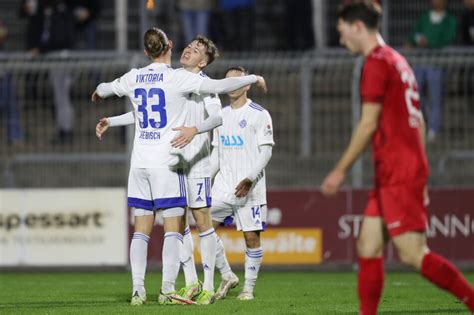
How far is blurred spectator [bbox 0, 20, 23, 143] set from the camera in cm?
1847

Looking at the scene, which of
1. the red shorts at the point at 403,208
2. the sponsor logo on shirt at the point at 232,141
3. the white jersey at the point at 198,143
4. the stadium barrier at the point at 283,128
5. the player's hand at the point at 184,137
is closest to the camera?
the red shorts at the point at 403,208

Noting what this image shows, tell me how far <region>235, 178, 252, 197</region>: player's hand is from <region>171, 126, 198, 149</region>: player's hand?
145cm


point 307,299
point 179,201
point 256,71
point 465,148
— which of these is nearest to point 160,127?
point 179,201

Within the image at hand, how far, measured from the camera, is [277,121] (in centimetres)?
1859

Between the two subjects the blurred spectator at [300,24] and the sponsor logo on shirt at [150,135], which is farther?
the blurred spectator at [300,24]

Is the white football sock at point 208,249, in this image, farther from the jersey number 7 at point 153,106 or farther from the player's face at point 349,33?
the player's face at point 349,33

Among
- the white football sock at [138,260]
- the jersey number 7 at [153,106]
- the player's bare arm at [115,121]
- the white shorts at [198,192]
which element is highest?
the jersey number 7 at [153,106]

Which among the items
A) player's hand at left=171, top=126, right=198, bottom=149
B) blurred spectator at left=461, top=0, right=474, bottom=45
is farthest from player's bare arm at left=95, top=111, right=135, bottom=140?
blurred spectator at left=461, top=0, right=474, bottom=45

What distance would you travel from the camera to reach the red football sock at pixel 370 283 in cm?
828

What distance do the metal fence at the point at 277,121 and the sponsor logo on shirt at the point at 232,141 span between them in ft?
18.5

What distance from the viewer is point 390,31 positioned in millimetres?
20438

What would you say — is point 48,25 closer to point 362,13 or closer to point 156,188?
point 156,188

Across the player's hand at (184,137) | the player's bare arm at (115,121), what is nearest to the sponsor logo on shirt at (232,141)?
the player's bare arm at (115,121)

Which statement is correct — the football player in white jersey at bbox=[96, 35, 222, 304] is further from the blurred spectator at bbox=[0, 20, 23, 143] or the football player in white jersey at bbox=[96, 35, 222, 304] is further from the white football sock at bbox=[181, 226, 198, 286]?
the blurred spectator at bbox=[0, 20, 23, 143]
